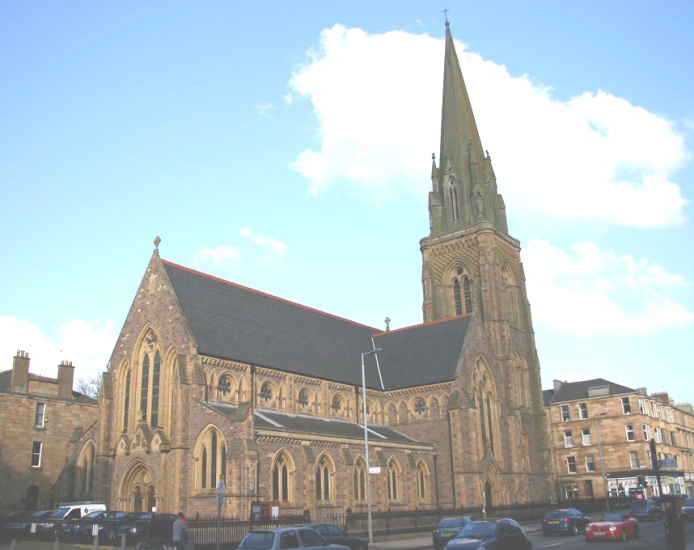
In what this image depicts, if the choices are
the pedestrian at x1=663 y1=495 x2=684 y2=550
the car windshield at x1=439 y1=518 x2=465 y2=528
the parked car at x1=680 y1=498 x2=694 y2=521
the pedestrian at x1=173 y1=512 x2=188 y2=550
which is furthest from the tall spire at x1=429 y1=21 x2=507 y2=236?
the pedestrian at x1=663 y1=495 x2=684 y2=550

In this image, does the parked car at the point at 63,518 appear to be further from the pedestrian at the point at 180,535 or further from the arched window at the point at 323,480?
the arched window at the point at 323,480

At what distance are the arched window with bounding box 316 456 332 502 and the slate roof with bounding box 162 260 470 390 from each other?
22.6ft

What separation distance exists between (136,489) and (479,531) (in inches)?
912

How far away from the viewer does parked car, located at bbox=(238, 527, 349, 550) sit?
1659 centimetres

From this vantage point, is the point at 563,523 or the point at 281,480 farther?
the point at 281,480

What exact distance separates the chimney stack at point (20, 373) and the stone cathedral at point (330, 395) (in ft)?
36.0

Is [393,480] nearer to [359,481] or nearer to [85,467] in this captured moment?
[359,481]

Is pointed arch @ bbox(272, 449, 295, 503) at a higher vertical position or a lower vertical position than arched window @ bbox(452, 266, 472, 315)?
lower

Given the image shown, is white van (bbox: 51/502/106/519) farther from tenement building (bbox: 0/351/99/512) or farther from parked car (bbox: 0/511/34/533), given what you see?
tenement building (bbox: 0/351/99/512)

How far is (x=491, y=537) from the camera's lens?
19578mm

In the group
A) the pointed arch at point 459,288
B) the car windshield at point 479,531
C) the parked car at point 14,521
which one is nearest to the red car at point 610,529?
the car windshield at point 479,531

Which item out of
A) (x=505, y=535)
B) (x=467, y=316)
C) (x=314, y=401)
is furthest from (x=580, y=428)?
(x=505, y=535)

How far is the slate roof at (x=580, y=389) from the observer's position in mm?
73037

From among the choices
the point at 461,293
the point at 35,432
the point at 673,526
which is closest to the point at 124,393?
the point at 35,432
